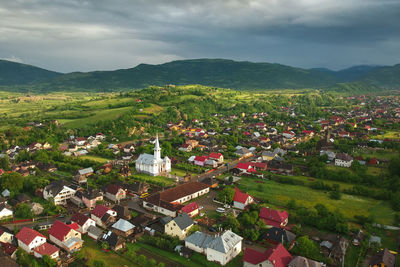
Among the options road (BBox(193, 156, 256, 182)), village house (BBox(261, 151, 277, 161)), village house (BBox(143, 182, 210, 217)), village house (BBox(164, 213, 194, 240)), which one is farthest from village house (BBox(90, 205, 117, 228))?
village house (BBox(261, 151, 277, 161))

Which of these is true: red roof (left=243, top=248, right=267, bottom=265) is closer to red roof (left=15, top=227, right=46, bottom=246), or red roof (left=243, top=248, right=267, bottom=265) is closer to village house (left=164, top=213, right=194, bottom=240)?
village house (left=164, top=213, right=194, bottom=240)

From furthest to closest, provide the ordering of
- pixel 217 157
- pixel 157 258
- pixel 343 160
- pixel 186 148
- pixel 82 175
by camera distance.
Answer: pixel 186 148, pixel 217 157, pixel 343 160, pixel 82 175, pixel 157 258

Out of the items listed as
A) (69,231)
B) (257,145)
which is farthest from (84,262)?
(257,145)

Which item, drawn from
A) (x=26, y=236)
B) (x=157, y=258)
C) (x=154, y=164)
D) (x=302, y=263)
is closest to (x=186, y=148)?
(x=154, y=164)

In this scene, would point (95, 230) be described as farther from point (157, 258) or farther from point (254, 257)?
point (254, 257)

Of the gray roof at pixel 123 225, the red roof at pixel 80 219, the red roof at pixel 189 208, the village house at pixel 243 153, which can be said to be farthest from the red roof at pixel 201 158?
the red roof at pixel 80 219

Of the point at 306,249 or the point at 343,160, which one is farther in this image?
the point at 343,160

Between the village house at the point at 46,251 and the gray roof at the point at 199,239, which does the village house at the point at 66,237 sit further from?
the gray roof at the point at 199,239
